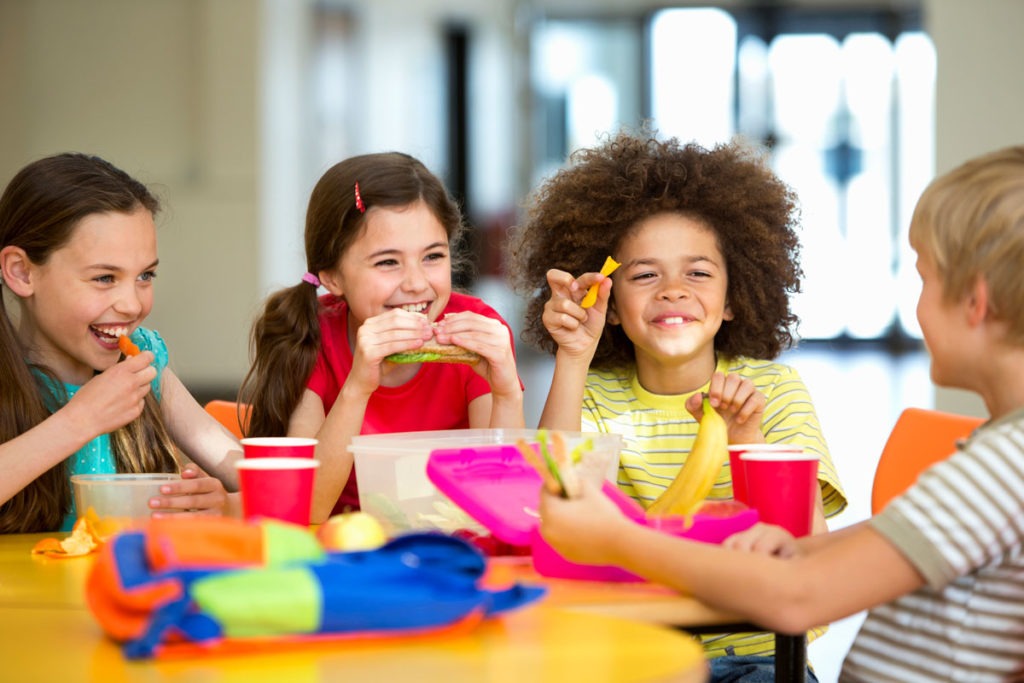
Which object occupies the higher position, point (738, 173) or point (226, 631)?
point (738, 173)

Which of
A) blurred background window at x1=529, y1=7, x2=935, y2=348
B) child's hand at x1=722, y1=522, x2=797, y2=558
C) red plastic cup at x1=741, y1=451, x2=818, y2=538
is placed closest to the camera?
child's hand at x1=722, y1=522, x2=797, y2=558

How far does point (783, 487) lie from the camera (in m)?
1.61

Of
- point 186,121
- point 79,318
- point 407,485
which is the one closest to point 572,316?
point 407,485

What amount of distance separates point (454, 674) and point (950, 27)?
6.02 metres

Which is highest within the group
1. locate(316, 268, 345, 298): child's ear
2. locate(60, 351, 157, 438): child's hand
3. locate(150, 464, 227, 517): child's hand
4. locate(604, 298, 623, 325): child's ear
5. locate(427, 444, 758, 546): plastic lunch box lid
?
locate(316, 268, 345, 298): child's ear

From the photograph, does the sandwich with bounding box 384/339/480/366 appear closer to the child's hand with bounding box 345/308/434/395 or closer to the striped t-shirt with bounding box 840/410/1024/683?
the child's hand with bounding box 345/308/434/395

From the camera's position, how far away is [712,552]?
1349 millimetres

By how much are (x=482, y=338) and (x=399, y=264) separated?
32 centimetres

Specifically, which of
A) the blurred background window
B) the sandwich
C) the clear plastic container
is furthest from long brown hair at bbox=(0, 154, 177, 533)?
the blurred background window

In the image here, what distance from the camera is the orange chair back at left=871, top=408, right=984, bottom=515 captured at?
2.05m

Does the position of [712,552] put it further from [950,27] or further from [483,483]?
[950,27]

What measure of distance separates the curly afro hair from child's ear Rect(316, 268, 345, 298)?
0.44m

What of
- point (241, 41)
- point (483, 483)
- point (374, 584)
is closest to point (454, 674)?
point (374, 584)

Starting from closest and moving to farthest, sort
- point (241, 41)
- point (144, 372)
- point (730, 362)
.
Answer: point (144, 372)
point (730, 362)
point (241, 41)
